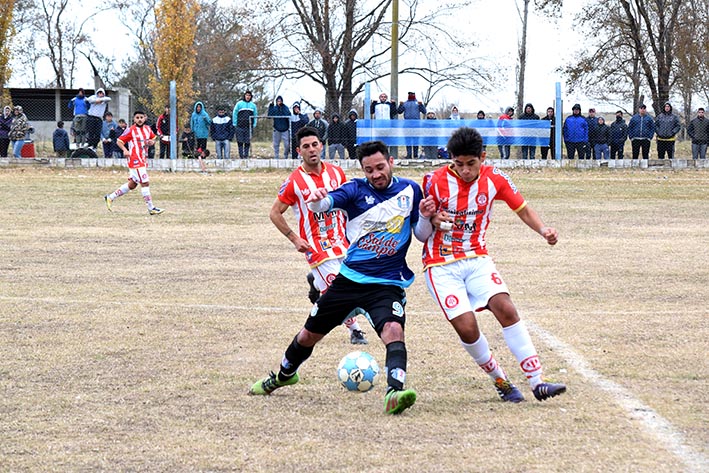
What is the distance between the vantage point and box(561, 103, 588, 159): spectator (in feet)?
89.4

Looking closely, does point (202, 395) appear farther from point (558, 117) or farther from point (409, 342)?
point (558, 117)

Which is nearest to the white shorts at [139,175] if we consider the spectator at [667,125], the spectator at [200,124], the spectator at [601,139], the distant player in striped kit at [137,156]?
the distant player in striped kit at [137,156]

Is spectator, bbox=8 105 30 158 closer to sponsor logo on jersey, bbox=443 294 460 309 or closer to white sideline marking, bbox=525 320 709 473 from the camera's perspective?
white sideline marking, bbox=525 320 709 473

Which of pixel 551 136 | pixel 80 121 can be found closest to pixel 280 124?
pixel 80 121

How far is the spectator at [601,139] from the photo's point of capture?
90.8ft

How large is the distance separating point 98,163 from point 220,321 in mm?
20141

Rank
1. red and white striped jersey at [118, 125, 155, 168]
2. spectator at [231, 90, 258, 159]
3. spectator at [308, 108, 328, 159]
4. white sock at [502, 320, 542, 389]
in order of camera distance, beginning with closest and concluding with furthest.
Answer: white sock at [502, 320, 542, 389] < red and white striped jersey at [118, 125, 155, 168] < spectator at [308, 108, 328, 159] < spectator at [231, 90, 258, 159]

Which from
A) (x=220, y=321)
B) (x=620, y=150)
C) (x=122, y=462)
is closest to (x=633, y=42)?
(x=620, y=150)

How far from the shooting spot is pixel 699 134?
91.5 ft

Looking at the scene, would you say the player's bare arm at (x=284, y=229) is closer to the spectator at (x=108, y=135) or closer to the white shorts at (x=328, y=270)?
the white shorts at (x=328, y=270)

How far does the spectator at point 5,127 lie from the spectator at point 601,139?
15.1 m

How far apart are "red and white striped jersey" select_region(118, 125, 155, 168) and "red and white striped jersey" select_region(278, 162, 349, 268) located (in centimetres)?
1111

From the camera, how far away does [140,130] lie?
742 inches

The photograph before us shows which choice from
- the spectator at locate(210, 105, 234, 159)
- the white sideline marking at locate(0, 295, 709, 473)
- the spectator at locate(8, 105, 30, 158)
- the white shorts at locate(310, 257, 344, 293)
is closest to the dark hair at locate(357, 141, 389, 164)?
the white shorts at locate(310, 257, 344, 293)
